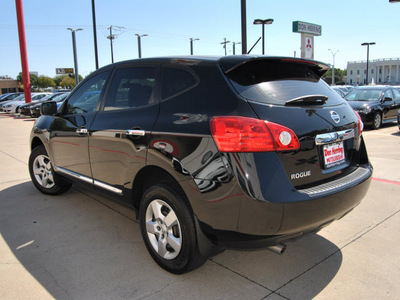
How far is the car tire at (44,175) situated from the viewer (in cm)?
473

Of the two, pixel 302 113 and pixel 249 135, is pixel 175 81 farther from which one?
pixel 302 113

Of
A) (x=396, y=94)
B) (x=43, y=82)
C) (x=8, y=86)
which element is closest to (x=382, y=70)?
(x=43, y=82)

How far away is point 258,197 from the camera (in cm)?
215

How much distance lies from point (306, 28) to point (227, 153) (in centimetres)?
1403

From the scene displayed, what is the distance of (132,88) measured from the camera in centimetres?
324

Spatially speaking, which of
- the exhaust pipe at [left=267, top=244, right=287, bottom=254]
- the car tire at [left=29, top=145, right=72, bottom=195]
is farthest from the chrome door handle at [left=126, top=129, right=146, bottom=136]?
the car tire at [left=29, top=145, right=72, bottom=195]

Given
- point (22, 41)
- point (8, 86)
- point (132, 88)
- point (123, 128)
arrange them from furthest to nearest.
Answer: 1. point (8, 86)
2. point (22, 41)
3. point (132, 88)
4. point (123, 128)

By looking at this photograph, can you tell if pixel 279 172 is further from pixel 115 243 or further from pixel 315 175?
pixel 115 243

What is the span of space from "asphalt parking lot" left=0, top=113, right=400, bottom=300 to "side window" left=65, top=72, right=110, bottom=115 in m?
1.30

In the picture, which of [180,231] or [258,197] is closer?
[258,197]

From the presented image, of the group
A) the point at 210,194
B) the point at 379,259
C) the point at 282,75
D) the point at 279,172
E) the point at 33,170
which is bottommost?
the point at 379,259

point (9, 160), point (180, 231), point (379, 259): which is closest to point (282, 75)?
point (180, 231)

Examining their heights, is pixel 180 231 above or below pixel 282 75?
below

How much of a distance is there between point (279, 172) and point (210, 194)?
49 centimetres
